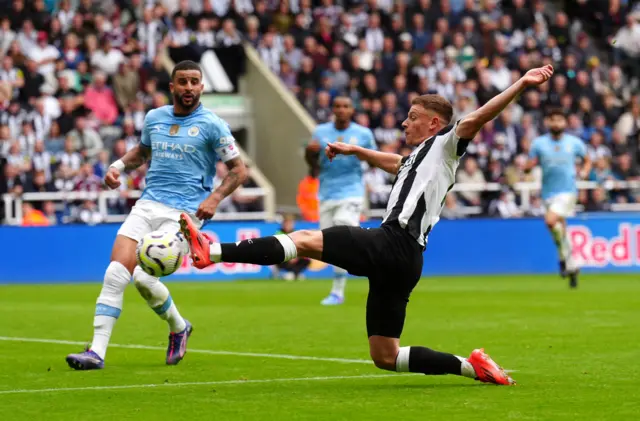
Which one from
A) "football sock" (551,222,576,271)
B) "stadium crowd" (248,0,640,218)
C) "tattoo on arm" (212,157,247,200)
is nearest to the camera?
"tattoo on arm" (212,157,247,200)

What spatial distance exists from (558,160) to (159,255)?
13.9 m

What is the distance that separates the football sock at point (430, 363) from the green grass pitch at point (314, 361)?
117 millimetres

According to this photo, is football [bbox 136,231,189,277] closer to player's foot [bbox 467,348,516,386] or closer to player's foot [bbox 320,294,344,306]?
player's foot [bbox 467,348,516,386]

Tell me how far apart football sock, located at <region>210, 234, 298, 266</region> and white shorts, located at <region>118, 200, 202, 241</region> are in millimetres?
2198

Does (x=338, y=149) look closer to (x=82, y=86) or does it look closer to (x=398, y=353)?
(x=398, y=353)

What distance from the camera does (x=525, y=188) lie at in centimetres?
2802

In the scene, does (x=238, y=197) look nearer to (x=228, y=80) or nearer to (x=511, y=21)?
(x=228, y=80)

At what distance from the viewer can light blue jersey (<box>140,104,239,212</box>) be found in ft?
34.9

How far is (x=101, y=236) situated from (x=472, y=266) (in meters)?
7.08

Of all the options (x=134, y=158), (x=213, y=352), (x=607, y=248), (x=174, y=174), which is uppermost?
(x=134, y=158)

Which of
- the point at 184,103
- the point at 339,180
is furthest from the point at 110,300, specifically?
the point at 339,180

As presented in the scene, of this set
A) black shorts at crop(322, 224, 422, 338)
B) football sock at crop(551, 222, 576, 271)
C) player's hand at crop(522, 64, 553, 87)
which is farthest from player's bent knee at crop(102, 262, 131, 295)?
football sock at crop(551, 222, 576, 271)

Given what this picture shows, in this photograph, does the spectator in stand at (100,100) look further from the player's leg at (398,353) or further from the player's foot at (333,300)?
the player's leg at (398,353)

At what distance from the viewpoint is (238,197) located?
87.2 feet
